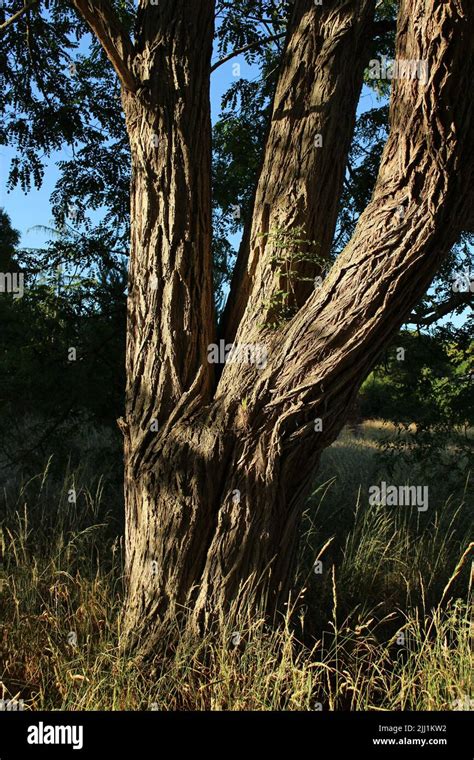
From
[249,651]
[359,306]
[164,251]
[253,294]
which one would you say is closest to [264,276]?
[253,294]

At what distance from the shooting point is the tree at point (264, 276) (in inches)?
149

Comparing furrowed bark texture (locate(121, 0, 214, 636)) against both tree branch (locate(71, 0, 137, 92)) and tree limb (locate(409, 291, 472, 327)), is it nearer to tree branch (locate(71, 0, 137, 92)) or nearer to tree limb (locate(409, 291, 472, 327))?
tree branch (locate(71, 0, 137, 92))

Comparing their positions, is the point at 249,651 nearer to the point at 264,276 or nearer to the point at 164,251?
the point at 264,276

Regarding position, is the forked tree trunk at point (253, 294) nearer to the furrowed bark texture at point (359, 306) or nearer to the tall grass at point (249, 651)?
the furrowed bark texture at point (359, 306)

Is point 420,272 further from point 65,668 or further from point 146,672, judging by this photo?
point 65,668

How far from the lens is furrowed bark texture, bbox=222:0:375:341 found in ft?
14.2

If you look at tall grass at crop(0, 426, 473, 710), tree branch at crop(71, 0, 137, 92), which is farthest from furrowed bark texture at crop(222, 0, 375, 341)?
tall grass at crop(0, 426, 473, 710)

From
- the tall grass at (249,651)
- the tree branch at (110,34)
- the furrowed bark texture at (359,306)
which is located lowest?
the tall grass at (249,651)

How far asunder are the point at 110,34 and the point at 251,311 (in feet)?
6.07

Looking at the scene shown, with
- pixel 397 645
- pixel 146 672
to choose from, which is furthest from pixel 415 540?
pixel 146 672

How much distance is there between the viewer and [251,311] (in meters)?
4.32

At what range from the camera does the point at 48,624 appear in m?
4.52

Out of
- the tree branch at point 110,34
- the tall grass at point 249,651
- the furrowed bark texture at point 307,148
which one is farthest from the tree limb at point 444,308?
the tree branch at point 110,34

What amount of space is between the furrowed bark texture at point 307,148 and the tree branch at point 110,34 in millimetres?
916
